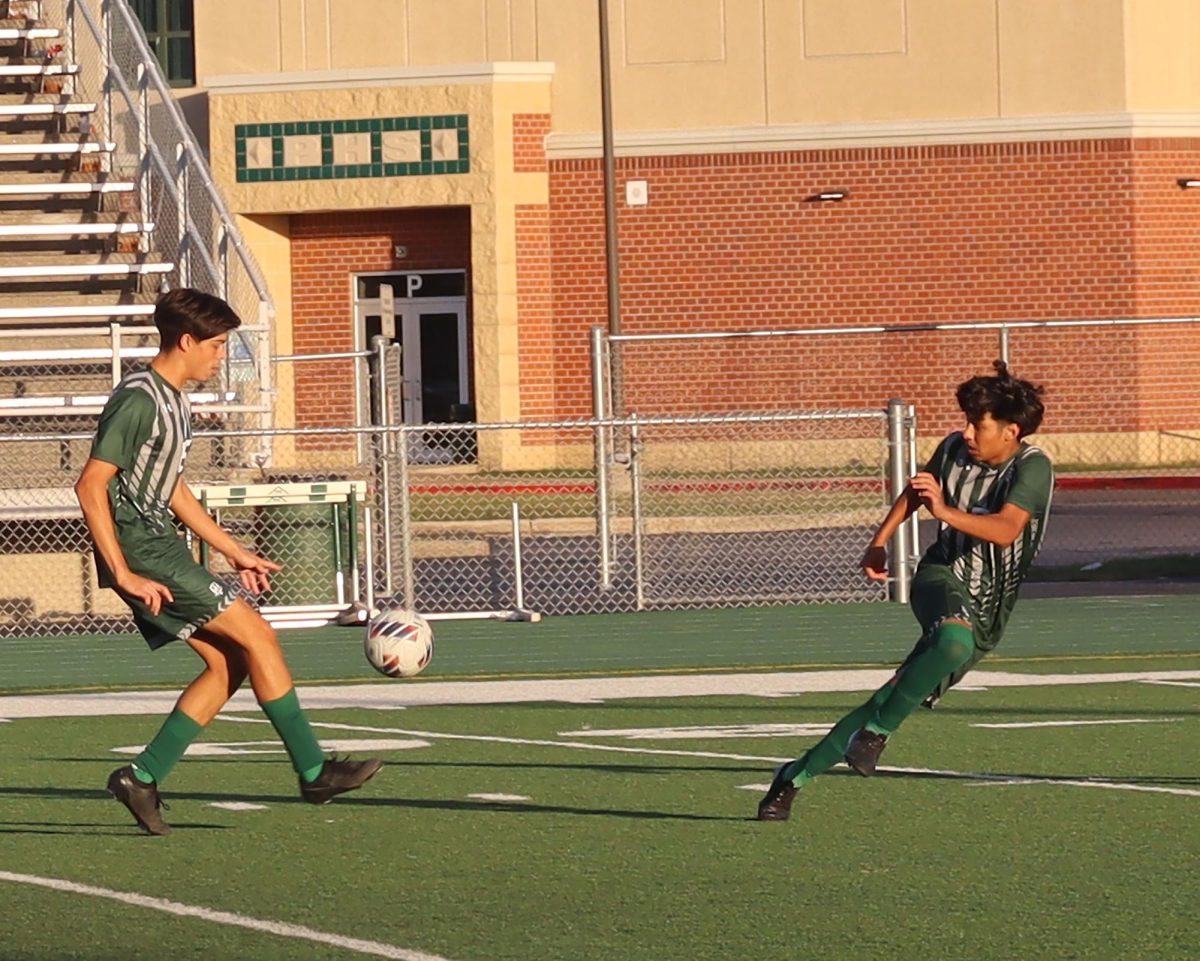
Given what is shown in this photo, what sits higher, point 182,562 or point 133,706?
point 182,562

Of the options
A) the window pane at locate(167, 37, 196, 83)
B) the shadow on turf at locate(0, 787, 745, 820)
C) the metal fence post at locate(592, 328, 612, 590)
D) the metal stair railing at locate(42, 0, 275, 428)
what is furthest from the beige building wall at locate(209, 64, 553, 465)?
the shadow on turf at locate(0, 787, 745, 820)

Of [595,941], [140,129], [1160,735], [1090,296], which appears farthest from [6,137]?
[595,941]

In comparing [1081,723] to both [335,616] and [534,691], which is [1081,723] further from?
[335,616]

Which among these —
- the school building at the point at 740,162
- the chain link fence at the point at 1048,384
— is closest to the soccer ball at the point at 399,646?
the chain link fence at the point at 1048,384

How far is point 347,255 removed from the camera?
36.4 m

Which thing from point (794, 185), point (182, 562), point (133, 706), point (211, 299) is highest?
point (794, 185)

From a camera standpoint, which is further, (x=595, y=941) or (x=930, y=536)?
(x=930, y=536)

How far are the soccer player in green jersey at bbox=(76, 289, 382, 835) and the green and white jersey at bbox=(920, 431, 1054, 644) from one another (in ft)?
6.79

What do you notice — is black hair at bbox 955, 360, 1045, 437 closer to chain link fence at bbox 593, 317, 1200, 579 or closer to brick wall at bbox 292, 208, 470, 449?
chain link fence at bbox 593, 317, 1200, 579

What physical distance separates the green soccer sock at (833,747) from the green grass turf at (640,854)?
20 centimetres

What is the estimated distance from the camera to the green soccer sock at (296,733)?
27.5 ft

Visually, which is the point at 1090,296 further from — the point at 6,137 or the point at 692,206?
the point at 6,137

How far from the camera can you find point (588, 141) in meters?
34.9

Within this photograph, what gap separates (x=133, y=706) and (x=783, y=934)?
23.7 feet
